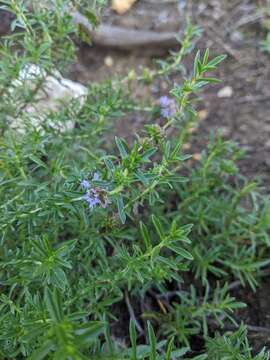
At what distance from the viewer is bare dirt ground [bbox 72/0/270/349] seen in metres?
3.06

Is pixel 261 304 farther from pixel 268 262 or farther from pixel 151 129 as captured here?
pixel 151 129

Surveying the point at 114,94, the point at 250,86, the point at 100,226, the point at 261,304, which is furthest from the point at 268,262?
the point at 250,86

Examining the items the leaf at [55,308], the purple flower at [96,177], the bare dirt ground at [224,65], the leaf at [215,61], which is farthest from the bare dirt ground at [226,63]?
the leaf at [55,308]

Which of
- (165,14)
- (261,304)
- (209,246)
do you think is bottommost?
(261,304)

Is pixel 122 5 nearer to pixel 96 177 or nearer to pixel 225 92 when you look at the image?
pixel 225 92

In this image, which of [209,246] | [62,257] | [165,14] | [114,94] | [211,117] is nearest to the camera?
[62,257]

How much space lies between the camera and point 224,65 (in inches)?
136

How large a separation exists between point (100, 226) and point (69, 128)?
68 centimetres

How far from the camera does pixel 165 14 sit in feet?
12.1

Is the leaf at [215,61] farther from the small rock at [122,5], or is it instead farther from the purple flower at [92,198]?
the small rock at [122,5]

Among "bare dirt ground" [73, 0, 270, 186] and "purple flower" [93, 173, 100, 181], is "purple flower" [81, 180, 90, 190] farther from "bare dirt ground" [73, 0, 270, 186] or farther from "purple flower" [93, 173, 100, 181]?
"bare dirt ground" [73, 0, 270, 186]

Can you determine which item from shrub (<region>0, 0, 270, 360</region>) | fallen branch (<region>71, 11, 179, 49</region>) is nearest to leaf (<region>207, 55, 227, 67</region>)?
shrub (<region>0, 0, 270, 360</region>)

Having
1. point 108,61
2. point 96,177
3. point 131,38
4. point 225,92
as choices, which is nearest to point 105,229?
point 96,177

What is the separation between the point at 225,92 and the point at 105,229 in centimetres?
167
